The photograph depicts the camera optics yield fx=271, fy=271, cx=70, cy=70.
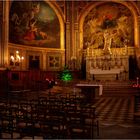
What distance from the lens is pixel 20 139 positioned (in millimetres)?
6117

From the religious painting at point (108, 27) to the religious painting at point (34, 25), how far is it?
3.38m

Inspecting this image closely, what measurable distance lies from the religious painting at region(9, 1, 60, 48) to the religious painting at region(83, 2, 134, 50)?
3381 millimetres

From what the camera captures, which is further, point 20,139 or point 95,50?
point 95,50

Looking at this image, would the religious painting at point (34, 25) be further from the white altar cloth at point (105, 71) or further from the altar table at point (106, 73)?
the altar table at point (106, 73)

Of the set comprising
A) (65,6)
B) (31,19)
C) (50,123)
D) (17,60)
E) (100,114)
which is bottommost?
(100,114)

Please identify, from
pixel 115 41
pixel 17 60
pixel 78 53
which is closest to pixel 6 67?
pixel 17 60

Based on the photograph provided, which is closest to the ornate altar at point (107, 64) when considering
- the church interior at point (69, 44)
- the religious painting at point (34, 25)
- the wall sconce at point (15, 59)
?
the church interior at point (69, 44)

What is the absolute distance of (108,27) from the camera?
27531mm

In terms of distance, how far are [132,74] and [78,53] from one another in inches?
236

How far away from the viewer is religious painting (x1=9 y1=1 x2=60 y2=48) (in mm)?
24672

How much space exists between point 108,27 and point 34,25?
7.47 m

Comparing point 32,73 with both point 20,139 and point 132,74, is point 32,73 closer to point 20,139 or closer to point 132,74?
point 132,74

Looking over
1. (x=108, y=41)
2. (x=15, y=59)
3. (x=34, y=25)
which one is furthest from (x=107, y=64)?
(x=15, y=59)

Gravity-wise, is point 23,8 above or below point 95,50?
above
